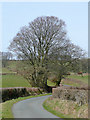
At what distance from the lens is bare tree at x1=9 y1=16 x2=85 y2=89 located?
38.0 meters

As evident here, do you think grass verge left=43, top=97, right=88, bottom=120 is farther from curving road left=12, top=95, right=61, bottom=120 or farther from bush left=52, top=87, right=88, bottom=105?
curving road left=12, top=95, right=61, bottom=120

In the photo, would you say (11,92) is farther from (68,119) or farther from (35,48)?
(68,119)

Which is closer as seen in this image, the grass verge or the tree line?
the grass verge

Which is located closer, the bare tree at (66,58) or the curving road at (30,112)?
the curving road at (30,112)

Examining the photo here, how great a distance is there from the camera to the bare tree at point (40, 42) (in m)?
38.0

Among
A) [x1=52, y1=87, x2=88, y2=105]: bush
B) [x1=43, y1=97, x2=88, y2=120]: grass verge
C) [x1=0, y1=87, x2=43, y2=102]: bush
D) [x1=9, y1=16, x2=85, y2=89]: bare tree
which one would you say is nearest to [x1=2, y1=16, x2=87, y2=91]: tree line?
[x1=9, y1=16, x2=85, y2=89]: bare tree

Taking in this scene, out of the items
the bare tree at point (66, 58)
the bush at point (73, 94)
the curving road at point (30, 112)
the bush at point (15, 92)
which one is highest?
the bare tree at point (66, 58)

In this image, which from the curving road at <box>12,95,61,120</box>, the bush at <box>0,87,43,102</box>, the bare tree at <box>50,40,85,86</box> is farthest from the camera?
the bare tree at <box>50,40,85,86</box>

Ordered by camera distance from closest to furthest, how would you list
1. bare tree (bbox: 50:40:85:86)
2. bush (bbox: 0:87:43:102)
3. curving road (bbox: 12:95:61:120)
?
curving road (bbox: 12:95:61:120) → bush (bbox: 0:87:43:102) → bare tree (bbox: 50:40:85:86)

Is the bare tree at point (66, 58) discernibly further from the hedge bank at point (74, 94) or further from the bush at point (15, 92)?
the hedge bank at point (74, 94)

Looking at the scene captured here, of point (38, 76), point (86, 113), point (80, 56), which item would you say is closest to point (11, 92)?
point (38, 76)

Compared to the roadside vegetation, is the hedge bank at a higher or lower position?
lower

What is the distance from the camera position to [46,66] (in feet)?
127

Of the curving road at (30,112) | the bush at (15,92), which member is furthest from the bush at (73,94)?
the bush at (15,92)
